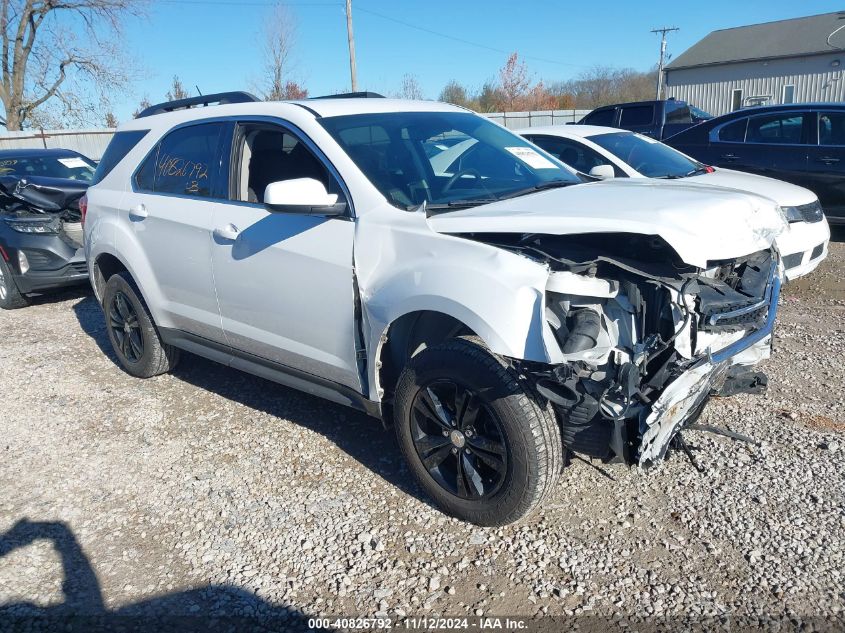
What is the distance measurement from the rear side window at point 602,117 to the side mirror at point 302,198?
39.8ft

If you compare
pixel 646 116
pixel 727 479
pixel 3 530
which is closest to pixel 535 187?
pixel 727 479

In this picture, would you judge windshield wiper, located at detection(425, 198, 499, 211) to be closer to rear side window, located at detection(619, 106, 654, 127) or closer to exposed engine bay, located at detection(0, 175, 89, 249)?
exposed engine bay, located at detection(0, 175, 89, 249)

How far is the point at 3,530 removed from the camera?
336 cm

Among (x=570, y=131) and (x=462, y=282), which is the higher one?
(x=570, y=131)

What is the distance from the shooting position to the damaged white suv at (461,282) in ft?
8.88

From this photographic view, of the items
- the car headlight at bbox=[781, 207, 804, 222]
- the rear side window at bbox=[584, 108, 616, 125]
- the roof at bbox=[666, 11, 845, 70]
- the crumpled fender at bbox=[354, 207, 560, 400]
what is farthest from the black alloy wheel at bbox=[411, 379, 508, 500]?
the roof at bbox=[666, 11, 845, 70]

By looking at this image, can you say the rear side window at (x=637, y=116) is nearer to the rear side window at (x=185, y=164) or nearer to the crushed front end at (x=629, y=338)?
the rear side window at (x=185, y=164)

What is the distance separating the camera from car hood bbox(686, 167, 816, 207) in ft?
21.1

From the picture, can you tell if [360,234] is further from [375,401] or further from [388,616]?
[388,616]

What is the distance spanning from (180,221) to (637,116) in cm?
1194

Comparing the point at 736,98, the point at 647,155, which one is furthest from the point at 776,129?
the point at 736,98

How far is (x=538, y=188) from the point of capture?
367 cm

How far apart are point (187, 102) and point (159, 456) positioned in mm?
2619

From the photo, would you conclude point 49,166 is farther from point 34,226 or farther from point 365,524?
point 365,524
